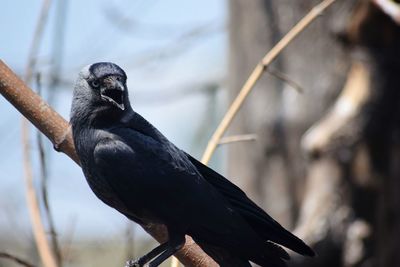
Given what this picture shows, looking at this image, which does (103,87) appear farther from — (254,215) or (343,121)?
(343,121)

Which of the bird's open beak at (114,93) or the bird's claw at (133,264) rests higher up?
the bird's open beak at (114,93)

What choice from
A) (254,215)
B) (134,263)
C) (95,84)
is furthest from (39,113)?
(254,215)

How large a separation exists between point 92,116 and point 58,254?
56 centimetres

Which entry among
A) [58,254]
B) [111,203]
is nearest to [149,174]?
[111,203]

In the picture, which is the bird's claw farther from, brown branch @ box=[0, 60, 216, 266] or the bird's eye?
the bird's eye

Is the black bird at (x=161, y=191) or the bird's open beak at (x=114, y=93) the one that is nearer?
the bird's open beak at (x=114, y=93)

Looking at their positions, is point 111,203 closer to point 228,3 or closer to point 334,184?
point 334,184

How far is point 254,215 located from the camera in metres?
3.46

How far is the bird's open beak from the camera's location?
329 centimetres

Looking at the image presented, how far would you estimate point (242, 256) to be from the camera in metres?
3.42

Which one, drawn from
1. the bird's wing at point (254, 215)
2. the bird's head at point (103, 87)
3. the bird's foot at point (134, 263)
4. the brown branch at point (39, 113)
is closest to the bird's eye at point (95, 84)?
the bird's head at point (103, 87)

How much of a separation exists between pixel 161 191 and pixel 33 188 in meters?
0.50

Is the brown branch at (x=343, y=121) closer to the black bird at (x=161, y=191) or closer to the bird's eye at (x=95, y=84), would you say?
the black bird at (x=161, y=191)

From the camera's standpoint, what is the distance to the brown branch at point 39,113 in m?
3.24
